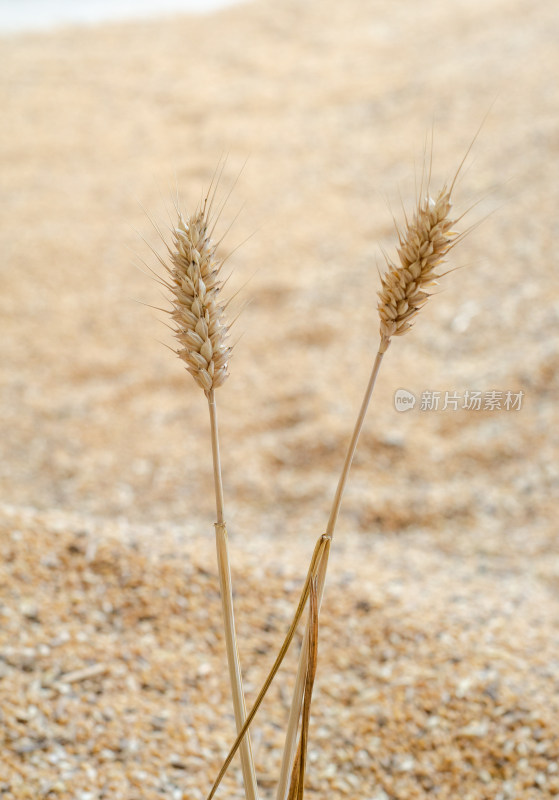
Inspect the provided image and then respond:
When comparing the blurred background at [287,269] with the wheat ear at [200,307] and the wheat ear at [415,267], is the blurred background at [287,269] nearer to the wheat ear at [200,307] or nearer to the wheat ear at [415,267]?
the wheat ear at [200,307]

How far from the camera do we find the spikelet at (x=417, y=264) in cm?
56

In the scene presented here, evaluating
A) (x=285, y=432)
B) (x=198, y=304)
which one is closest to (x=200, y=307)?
(x=198, y=304)

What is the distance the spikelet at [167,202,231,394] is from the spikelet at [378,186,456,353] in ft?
0.44

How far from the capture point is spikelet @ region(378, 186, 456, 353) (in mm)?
561

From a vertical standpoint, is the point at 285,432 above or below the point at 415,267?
above

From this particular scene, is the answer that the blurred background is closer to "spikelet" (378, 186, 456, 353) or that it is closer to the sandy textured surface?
the sandy textured surface

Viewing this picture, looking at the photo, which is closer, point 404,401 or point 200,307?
point 200,307

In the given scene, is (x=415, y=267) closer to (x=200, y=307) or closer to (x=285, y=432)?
(x=200, y=307)

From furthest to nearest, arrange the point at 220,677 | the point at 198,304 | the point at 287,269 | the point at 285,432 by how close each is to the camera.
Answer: the point at 287,269 < the point at 285,432 < the point at 220,677 < the point at 198,304

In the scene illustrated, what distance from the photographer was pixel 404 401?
254 cm

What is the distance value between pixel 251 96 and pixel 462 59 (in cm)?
152

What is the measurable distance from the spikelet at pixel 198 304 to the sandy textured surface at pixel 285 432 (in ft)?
0.36

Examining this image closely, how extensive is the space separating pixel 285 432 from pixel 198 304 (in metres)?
1.95

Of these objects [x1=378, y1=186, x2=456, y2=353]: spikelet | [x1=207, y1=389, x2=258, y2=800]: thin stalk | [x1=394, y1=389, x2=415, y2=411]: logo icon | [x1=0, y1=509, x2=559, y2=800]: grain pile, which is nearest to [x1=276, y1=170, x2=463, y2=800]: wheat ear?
[x1=378, y1=186, x2=456, y2=353]: spikelet
